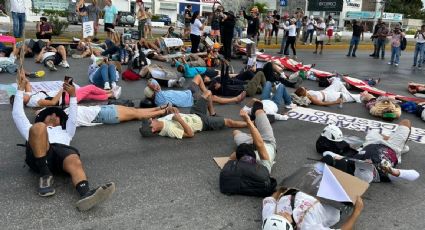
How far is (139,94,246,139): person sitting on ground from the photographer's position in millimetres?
6250

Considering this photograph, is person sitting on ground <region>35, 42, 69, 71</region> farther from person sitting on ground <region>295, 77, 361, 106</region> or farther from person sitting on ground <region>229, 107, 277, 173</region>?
person sitting on ground <region>229, 107, 277, 173</region>

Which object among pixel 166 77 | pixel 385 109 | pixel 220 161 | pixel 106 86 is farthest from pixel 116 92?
pixel 385 109

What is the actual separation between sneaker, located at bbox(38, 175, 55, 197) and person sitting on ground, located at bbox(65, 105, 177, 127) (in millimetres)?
2363

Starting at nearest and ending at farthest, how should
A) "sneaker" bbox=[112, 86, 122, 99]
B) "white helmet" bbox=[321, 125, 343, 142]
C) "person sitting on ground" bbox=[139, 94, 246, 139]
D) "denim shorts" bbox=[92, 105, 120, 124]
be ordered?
"white helmet" bbox=[321, 125, 343, 142] < "person sitting on ground" bbox=[139, 94, 246, 139] < "denim shorts" bbox=[92, 105, 120, 124] < "sneaker" bbox=[112, 86, 122, 99]

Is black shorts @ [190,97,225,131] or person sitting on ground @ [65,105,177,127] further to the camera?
black shorts @ [190,97,225,131]

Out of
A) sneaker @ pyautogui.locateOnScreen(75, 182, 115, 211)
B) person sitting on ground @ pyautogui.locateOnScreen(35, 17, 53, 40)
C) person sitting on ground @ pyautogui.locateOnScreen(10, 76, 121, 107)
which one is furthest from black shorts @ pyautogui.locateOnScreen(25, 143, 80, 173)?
person sitting on ground @ pyautogui.locateOnScreen(35, 17, 53, 40)

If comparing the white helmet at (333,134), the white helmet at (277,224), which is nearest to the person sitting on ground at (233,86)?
the white helmet at (333,134)

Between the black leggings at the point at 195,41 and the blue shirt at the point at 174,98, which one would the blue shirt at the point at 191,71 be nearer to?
the black leggings at the point at 195,41

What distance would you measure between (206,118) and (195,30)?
26.4 feet

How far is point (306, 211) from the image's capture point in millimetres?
3635

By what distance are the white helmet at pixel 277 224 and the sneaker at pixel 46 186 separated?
91.8 inches

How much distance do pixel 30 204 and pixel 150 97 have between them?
3.81 m

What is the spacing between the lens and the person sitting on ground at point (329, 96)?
9.13 meters

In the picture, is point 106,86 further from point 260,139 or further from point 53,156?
point 260,139
